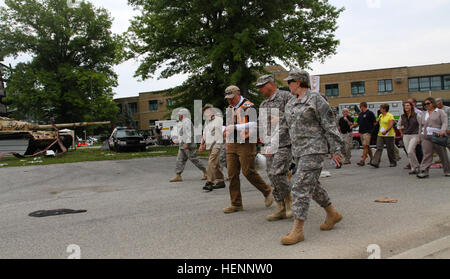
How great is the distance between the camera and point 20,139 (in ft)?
65.5

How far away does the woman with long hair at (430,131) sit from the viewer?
29.2 ft

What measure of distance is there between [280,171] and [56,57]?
158 ft

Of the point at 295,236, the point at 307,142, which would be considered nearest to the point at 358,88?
the point at 307,142

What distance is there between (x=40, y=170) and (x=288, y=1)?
604 inches

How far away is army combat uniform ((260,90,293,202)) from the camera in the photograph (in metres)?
5.20

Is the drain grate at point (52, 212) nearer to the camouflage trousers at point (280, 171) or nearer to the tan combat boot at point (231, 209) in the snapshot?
the tan combat boot at point (231, 209)

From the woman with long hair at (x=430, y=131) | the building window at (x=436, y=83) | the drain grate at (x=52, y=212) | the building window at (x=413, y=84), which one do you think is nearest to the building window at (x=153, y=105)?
the building window at (x=413, y=84)

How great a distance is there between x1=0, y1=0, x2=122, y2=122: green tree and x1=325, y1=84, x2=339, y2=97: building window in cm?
2996

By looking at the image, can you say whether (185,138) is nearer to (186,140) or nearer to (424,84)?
(186,140)

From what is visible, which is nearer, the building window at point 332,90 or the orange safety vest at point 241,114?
the orange safety vest at point 241,114

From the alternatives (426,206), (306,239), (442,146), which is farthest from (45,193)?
(442,146)

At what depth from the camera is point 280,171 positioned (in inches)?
205

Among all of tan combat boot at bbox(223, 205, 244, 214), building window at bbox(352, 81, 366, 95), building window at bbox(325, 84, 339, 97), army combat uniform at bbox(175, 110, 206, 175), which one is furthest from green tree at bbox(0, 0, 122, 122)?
tan combat boot at bbox(223, 205, 244, 214)

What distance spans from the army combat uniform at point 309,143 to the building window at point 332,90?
174ft
